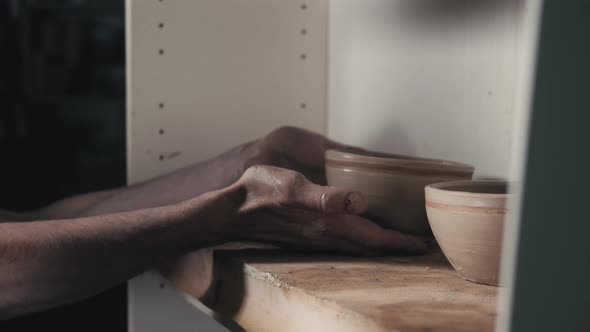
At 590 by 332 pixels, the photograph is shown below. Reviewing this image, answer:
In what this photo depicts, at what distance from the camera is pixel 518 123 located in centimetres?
43

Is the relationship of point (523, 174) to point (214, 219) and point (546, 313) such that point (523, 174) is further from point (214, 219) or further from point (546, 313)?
point (214, 219)

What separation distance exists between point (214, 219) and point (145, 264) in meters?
0.12

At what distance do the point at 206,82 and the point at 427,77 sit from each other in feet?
1.24

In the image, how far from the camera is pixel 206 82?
47.3 inches

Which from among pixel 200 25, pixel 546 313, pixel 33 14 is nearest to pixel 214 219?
pixel 546 313

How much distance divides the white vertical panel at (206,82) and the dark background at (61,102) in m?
1.15

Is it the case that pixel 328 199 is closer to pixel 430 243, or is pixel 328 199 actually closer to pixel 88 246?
pixel 430 243

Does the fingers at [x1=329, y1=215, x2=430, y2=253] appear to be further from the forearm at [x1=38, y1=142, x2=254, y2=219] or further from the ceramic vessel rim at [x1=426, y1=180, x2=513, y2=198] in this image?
the forearm at [x1=38, y1=142, x2=254, y2=219]

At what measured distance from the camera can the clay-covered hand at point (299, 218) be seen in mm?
708

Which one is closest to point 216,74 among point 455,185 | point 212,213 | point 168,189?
point 168,189

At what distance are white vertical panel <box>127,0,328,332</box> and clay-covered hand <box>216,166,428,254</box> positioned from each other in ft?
1.40

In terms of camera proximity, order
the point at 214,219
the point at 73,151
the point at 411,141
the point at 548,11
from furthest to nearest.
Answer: the point at 73,151, the point at 411,141, the point at 214,219, the point at 548,11

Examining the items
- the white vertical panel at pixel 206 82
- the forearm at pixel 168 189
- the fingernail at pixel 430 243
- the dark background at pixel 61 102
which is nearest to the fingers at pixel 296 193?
the fingernail at pixel 430 243

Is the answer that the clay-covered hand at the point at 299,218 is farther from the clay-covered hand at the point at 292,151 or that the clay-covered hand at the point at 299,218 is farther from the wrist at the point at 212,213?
the clay-covered hand at the point at 292,151
